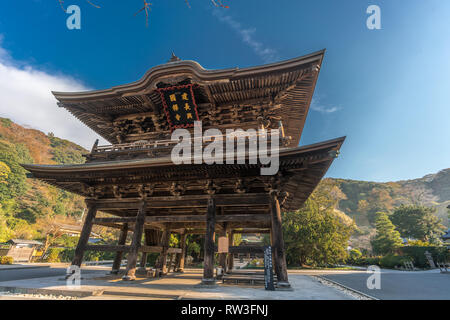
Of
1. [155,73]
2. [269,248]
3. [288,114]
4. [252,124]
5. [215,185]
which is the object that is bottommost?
[269,248]

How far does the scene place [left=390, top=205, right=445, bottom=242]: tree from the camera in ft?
172

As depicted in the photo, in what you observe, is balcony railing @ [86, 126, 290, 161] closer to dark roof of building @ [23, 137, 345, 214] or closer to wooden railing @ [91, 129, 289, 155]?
wooden railing @ [91, 129, 289, 155]

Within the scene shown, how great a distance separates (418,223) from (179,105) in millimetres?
68660

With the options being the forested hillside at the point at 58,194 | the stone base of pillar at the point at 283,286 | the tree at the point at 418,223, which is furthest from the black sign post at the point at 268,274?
the tree at the point at 418,223

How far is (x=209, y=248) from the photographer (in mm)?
8359

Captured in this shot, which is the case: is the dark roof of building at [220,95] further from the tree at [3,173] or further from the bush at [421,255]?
the tree at [3,173]

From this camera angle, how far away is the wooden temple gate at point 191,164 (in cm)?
838

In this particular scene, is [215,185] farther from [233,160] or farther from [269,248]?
[269,248]

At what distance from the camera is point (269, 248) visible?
295 inches

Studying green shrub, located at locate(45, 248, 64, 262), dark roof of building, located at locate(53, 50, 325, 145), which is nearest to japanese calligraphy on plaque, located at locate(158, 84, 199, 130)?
dark roof of building, located at locate(53, 50, 325, 145)

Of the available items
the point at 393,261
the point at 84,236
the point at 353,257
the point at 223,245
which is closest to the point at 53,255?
the point at 84,236

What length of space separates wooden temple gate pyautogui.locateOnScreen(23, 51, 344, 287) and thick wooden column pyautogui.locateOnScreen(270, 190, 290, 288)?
0.03 meters
